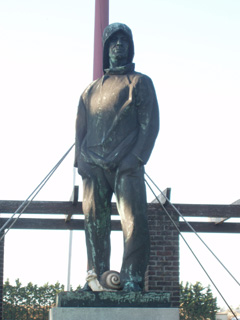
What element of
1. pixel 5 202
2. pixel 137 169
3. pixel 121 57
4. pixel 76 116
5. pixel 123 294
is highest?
pixel 5 202

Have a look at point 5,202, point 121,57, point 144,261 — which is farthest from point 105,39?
point 5,202

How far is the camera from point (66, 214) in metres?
12.0

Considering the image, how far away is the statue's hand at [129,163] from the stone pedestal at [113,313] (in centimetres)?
112

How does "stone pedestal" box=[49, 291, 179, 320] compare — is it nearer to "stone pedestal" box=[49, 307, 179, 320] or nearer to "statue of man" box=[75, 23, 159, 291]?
"stone pedestal" box=[49, 307, 179, 320]

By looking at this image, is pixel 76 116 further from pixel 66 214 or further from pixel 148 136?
pixel 66 214

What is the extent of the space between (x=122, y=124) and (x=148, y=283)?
20.1ft

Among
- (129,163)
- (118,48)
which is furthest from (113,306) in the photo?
(118,48)

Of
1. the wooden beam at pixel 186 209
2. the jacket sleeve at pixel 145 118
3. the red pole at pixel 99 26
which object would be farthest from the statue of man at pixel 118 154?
the wooden beam at pixel 186 209

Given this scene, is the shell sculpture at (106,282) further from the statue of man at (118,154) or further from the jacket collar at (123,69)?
the jacket collar at (123,69)

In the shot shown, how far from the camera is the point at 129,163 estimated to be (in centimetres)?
624

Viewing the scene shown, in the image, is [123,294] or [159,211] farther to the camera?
[159,211]

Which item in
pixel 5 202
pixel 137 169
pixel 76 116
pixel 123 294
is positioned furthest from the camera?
pixel 5 202

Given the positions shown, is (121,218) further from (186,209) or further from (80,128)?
(186,209)

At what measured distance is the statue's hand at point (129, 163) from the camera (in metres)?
6.23
